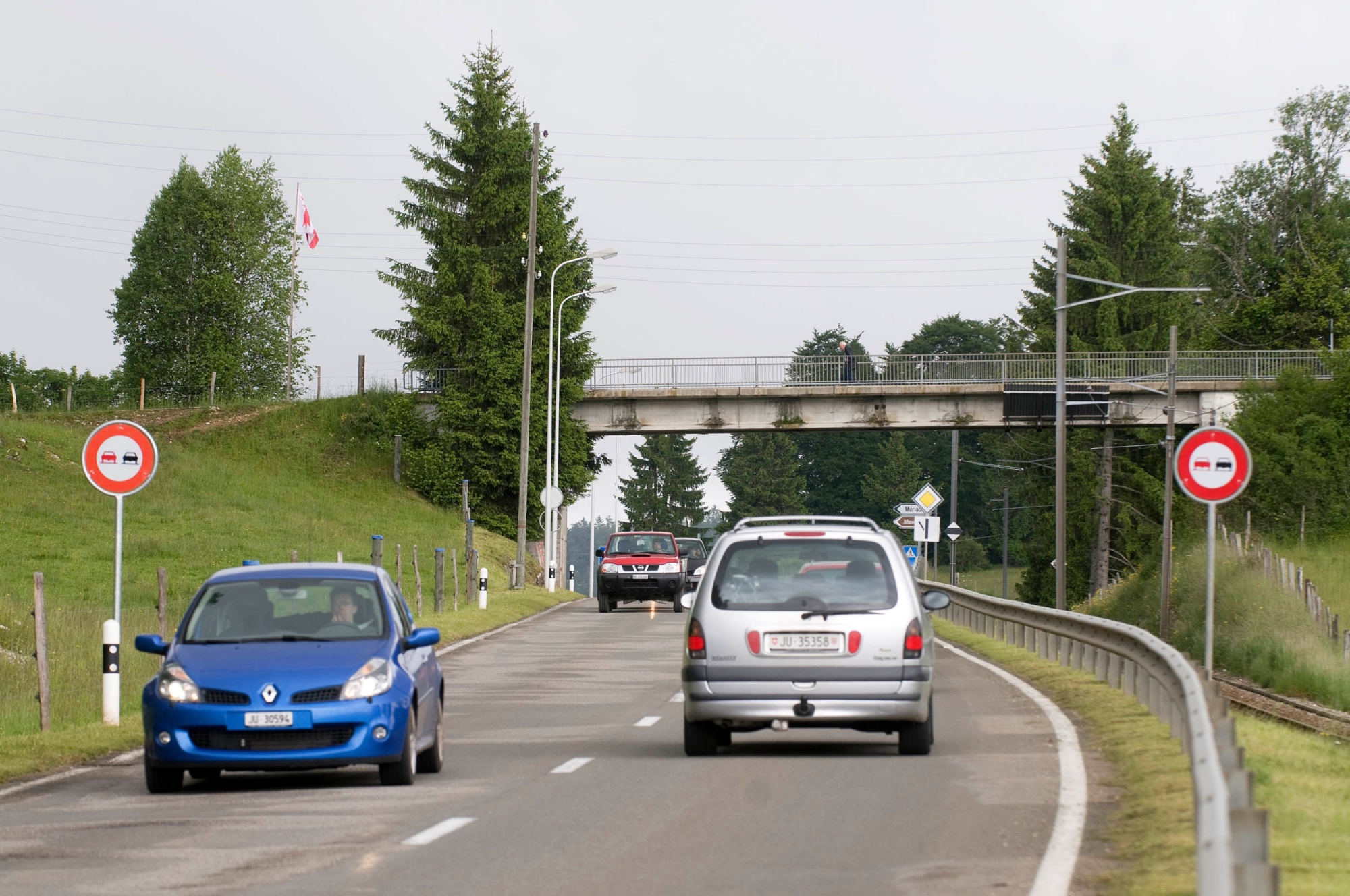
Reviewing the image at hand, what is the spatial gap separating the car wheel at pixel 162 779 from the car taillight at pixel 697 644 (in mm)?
3509

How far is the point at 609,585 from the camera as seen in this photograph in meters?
42.5

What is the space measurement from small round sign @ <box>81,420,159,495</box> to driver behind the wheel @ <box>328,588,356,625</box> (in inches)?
191

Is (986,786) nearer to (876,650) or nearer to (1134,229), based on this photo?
(876,650)

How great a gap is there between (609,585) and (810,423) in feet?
89.6

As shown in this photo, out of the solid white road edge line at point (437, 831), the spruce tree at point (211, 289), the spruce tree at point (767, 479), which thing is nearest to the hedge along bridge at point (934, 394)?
the spruce tree at point (211, 289)

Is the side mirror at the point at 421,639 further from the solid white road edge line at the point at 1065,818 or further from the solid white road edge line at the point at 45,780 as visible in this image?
the solid white road edge line at the point at 1065,818

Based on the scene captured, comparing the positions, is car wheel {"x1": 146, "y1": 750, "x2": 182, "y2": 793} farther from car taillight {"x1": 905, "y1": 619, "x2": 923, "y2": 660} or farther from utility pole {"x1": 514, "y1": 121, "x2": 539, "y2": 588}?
utility pole {"x1": 514, "y1": 121, "x2": 539, "y2": 588}

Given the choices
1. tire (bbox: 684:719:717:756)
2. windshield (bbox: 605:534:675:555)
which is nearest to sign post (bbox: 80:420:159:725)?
tire (bbox: 684:719:717:756)

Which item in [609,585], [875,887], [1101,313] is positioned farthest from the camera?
[1101,313]

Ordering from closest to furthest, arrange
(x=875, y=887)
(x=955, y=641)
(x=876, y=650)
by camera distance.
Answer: (x=875, y=887) < (x=876, y=650) < (x=955, y=641)

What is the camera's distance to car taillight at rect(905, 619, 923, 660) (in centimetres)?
1350

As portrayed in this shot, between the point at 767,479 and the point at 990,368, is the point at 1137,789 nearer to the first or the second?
the point at 990,368

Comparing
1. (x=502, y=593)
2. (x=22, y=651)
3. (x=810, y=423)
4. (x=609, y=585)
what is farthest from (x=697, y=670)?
(x=810, y=423)

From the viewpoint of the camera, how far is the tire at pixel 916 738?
13773 millimetres
